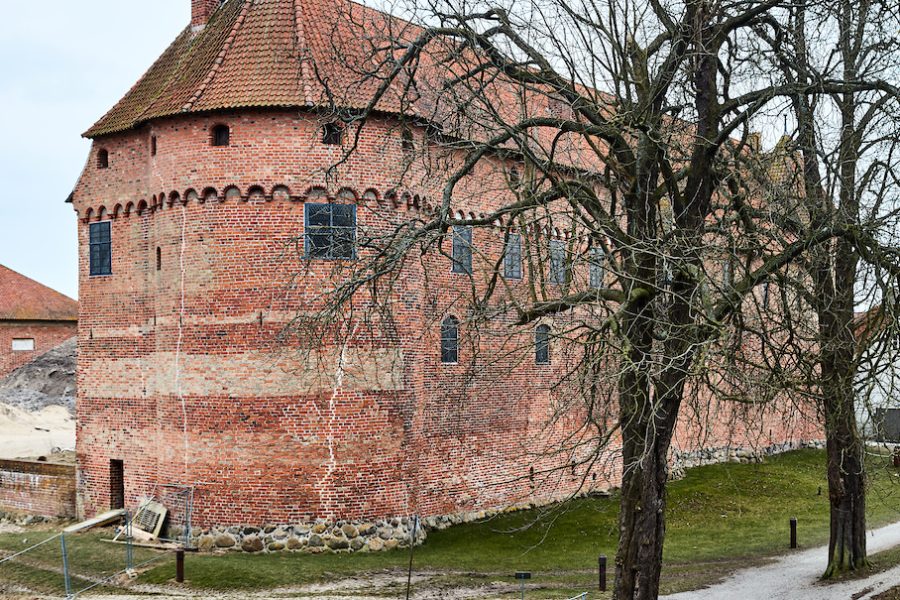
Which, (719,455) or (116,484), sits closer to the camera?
(116,484)

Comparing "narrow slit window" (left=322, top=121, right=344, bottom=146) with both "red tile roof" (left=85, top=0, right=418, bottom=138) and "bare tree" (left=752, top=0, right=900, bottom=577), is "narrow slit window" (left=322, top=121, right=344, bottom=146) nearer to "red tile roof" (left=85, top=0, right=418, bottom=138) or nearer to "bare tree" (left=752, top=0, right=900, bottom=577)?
"red tile roof" (left=85, top=0, right=418, bottom=138)

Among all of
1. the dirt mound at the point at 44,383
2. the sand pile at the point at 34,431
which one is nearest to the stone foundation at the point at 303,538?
the sand pile at the point at 34,431

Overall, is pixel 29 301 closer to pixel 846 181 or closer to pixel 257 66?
pixel 257 66

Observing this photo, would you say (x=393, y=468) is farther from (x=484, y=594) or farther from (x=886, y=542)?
(x=886, y=542)

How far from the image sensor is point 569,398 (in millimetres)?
11492

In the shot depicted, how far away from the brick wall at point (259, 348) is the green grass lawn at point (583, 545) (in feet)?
3.84

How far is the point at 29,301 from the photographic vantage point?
45.2m

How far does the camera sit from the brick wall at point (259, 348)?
18453mm

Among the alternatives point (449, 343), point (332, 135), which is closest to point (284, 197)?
point (332, 135)

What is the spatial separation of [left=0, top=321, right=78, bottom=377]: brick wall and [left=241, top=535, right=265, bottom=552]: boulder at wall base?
30.2 meters

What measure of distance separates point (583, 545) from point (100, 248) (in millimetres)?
11985

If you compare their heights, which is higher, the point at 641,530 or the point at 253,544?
the point at 641,530

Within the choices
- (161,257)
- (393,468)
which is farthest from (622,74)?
(161,257)

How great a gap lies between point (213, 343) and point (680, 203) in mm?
9953
